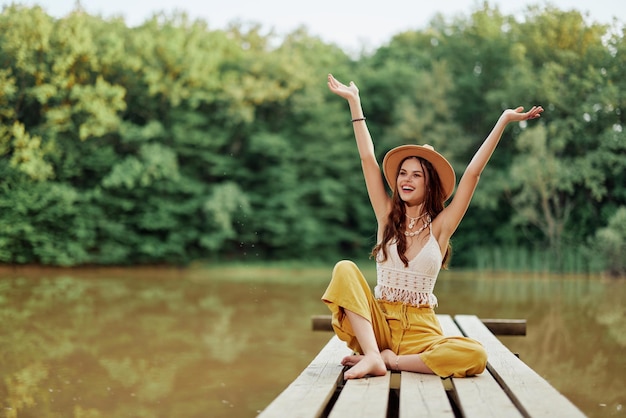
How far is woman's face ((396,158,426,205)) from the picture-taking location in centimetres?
254

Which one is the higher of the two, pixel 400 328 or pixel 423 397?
pixel 400 328

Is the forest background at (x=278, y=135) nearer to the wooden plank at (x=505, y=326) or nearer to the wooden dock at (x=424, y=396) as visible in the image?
the wooden plank at (x=505, y=326)

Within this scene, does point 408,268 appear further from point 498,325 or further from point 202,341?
point 202,341

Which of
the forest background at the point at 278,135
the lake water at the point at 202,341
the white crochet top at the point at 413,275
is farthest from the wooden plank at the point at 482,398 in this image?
the forest background at the point at 278,135

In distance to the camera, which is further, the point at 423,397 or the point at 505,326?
the point at 505,326

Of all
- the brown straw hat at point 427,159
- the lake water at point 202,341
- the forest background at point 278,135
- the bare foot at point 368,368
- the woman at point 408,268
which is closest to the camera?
the bare foot at point 368,368

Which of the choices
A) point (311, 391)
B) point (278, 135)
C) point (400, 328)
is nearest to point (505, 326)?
point (400, 328)

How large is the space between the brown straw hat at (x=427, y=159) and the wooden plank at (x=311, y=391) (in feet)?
2.30

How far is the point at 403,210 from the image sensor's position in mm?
2582

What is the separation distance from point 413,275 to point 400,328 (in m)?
0.18

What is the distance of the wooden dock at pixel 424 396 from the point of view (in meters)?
1.84

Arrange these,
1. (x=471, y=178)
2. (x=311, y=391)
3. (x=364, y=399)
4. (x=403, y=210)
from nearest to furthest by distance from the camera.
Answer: (x=364, y=399) → (x=311, y=391) → (x=471, y=178) → (x=403, y=210)

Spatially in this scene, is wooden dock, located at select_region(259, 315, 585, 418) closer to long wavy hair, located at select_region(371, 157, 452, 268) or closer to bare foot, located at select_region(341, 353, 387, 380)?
bare foot, located at select_region(341, 353, 387, 380)

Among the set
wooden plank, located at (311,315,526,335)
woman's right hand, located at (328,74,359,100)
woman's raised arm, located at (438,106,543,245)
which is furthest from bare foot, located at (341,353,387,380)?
wooden plank, located at (311,315,526,335)
